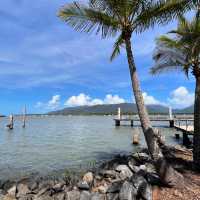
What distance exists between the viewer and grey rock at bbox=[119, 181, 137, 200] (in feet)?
27.3

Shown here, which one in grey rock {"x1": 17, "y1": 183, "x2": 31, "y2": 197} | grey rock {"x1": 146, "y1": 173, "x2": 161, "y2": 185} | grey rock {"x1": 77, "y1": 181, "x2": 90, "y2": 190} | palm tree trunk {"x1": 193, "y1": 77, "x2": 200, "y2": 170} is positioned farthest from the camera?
palm tree trunk {"x1": 193, "y1": 77, "x2": 200, "y2": 170}

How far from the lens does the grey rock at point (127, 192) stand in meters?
8.33

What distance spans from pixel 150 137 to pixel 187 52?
497 cm

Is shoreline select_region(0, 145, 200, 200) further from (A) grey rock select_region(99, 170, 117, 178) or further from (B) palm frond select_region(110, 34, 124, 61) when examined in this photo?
(B) palm frond select_region(110, 34, 124, 61)

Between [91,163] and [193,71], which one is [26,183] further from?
[193,71]

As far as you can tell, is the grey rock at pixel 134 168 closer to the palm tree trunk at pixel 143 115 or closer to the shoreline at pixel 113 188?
the shoreline at pixel 113 188

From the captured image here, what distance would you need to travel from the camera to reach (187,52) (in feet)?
42.3

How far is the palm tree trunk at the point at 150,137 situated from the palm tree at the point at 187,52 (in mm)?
2472

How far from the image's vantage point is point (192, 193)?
8625 millimetres

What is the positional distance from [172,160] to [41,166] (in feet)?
27.3

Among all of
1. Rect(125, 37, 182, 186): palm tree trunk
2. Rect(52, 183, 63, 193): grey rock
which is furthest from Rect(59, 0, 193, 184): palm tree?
Result: Rect(52, 183, 63, 193): grey rock

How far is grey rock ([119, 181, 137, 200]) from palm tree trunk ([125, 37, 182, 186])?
1046mm

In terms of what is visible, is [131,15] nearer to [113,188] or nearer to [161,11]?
[161,11]

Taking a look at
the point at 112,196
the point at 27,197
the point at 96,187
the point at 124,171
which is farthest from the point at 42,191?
the point at 124,171
